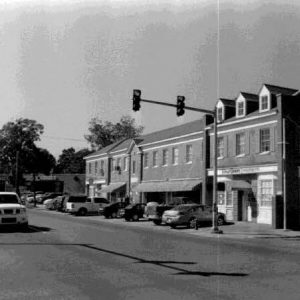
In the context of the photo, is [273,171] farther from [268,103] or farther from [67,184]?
[67,184]

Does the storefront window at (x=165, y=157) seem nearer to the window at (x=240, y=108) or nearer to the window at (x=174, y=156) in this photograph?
the window at (x=174, y=156)

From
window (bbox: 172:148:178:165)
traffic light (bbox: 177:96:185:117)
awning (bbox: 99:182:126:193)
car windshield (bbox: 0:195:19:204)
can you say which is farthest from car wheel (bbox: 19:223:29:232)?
awning (bbox: 99:182:126:193)

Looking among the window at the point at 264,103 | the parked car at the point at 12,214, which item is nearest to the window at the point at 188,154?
the window at the point at 264,103

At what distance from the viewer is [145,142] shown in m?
51.2

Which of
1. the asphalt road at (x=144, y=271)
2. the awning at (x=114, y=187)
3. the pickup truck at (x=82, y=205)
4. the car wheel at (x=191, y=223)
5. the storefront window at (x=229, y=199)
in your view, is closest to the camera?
the asphalt road at (x=144, y=271)

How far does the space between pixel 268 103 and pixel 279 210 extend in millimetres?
7549

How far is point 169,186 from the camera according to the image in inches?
1705

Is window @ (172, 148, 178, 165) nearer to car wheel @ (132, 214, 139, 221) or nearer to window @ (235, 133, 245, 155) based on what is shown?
car wheel @ (132, 214, 139, 221)

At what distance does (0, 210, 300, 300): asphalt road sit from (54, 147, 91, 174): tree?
111865 mm

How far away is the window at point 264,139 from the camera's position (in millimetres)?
33156

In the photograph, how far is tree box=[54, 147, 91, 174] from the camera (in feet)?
434

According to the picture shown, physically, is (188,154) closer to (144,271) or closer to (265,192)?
(265,192)

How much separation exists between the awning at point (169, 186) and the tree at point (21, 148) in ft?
137

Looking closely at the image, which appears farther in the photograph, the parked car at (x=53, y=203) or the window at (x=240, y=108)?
the parked car at (x=53, y=203)
